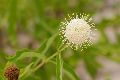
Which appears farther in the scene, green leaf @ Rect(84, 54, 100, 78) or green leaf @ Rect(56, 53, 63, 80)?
green leaf @ Rect(84, 54, 100, 78)

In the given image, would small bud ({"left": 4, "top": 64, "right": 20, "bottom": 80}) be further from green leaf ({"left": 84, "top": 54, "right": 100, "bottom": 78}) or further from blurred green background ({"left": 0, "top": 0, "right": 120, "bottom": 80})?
green leaf ({"left": 84, "top": 54, "right": 100, "bottom": 78})

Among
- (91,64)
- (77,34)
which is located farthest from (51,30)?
(77,34)

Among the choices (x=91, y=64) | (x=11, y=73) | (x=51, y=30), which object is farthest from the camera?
(x=91, y=64)

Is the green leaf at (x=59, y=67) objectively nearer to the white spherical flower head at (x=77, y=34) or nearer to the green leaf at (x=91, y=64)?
the white spherical flower head at (x=77, y=34)

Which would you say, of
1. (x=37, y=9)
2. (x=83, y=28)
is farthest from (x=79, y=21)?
(x=37, y=9)

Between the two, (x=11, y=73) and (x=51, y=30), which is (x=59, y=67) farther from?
(x=51, y=30)

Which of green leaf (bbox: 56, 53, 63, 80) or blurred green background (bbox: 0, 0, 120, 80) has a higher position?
blurred green background (bbox: 0, 0, 120, 80)

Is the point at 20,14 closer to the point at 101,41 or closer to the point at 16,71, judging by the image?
the point at 101,41

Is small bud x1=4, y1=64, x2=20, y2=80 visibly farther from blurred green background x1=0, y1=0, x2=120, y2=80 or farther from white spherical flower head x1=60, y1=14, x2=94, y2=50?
blurred green background x1=0, y1=0, x2=120, y2=80

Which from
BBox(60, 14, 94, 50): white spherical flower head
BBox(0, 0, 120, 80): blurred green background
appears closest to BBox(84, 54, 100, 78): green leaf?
BBox(0, 0, 120, 80): blurred green background

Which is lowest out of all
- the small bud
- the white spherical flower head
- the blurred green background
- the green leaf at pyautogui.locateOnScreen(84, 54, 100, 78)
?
the small bud

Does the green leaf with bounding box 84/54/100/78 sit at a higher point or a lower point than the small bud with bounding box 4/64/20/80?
higher
